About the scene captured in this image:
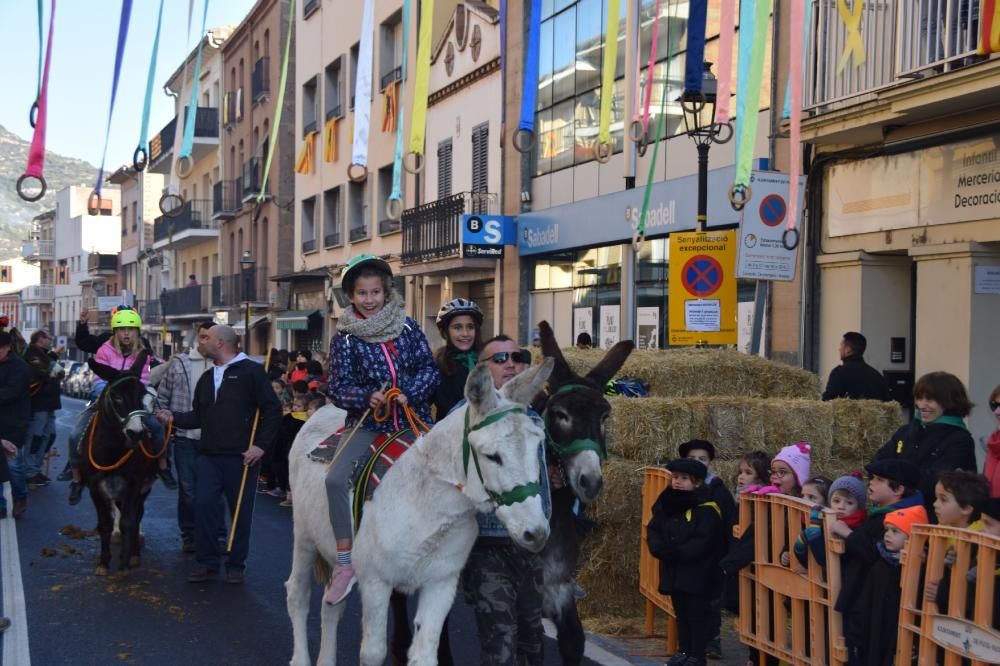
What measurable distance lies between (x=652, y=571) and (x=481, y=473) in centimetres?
330

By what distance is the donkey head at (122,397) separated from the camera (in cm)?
961

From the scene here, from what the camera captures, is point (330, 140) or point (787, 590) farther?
point (330, 140)

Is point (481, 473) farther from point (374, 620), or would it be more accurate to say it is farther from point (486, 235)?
point (486, 235)

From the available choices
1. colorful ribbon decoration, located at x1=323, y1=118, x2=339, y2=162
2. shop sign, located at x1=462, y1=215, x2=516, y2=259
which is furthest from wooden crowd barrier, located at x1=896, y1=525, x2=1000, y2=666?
colorful ribbon decoration, located at x1=323, y1=118, x2=339, y2=162

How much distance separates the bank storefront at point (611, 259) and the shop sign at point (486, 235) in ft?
1.28

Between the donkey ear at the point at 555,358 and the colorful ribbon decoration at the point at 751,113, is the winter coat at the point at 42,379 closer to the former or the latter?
the colorful ribbon decoration at the point at 751,113

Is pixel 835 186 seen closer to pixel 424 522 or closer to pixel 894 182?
pixel 894 182

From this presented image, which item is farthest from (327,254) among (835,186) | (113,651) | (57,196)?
(57,196)

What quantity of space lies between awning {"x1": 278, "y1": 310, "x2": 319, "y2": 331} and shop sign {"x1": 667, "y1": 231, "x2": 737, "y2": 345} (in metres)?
25.8

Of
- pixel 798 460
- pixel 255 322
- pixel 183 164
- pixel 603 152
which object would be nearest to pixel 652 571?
pixel 798 460

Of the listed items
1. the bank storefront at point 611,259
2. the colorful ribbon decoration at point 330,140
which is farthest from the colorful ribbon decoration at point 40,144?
the colorful ribbon decoration at point 330,140

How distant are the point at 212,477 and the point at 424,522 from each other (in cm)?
467

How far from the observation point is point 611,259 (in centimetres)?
2072

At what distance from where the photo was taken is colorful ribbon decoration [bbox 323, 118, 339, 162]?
34406mm
